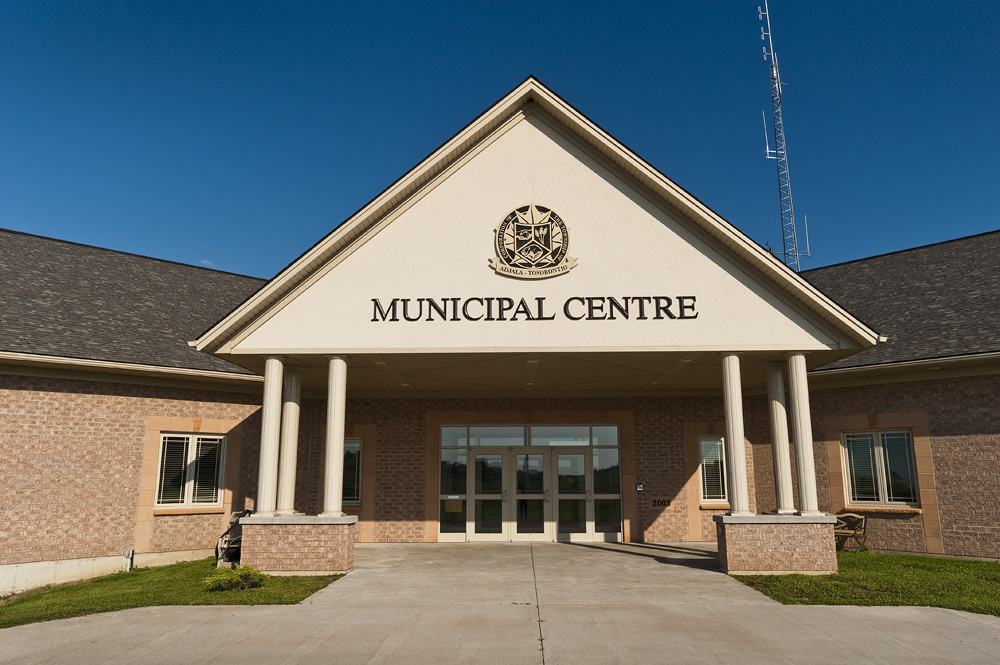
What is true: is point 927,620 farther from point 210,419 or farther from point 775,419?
point 210,419

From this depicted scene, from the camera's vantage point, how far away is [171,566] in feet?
48.6

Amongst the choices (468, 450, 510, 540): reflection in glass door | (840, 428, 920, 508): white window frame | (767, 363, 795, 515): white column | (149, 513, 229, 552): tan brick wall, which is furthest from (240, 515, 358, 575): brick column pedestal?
(840, 428, 920, 508): white window frame

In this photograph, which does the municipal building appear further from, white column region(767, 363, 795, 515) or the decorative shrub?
the decorative shrub

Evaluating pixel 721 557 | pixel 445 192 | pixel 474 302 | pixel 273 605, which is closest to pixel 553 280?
pixel 474 302

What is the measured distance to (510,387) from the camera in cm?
1706

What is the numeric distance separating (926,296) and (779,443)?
7.30 m

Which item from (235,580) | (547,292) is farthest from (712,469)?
(235,580)

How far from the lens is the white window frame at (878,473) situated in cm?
1491

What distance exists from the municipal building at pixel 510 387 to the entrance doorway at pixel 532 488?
0.06 metres

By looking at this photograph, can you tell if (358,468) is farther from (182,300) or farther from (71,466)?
(182,300)

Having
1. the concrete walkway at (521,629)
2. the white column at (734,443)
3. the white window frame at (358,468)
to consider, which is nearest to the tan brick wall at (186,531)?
the white window frame at (358,468)

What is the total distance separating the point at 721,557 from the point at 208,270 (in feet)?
56.9

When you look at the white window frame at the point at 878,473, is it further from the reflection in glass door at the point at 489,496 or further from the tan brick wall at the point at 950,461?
the reflection in glass door at the point at 489,496

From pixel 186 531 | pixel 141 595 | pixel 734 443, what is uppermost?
pixel 734 443
